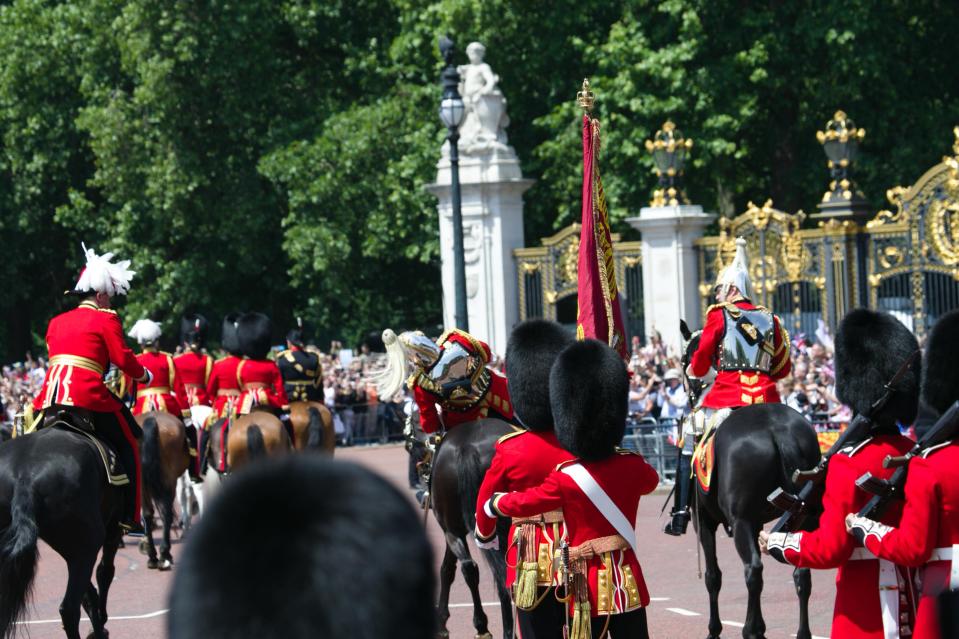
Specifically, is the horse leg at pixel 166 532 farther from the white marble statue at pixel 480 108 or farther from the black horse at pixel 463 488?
the white marble statue at pixel 480 108

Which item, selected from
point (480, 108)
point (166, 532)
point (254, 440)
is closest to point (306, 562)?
point (254, 440)

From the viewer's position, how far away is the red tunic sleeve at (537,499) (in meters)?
5.99

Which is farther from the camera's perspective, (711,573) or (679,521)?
(679,521)

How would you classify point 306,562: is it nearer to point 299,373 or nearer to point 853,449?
point 853,449

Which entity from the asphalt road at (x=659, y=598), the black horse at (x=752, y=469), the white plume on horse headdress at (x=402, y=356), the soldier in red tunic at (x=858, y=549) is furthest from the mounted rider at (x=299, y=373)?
the soldier in red tunic at (x=858, y=549)

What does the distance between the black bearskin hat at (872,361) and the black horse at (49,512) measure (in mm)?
4242

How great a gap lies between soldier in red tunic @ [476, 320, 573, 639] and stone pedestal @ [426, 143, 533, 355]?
52.4 feet

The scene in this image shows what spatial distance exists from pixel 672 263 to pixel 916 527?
56.8ft

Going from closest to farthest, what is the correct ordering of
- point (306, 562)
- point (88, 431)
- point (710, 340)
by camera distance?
point (306, 562), point (88, 431), point (710, 340)

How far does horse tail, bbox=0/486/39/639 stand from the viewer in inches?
328

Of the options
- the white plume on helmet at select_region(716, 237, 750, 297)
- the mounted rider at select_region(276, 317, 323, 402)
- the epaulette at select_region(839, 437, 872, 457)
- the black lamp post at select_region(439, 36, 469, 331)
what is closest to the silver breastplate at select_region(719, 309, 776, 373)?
the white plume on helmet at select_region(716, 237, 750, 297)

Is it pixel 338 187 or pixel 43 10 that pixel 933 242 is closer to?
pixel 338 187

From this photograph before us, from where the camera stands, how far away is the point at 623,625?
593 centimetres

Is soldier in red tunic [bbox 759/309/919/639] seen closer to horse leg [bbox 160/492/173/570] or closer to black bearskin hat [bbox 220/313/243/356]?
horse leg [bbox 160/492/173/570]
